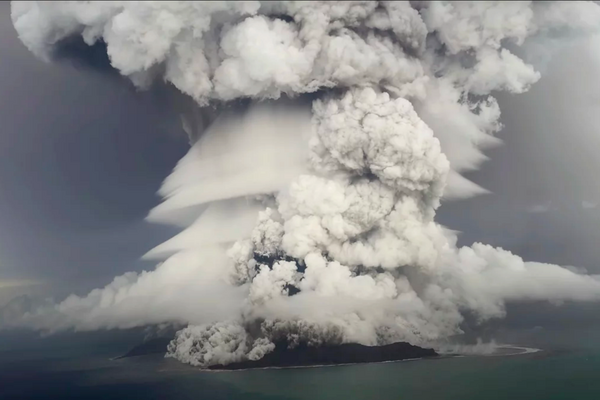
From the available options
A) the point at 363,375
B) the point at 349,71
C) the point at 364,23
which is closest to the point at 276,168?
the point at 349,71

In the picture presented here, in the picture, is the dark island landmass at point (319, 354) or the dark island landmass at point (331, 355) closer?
the dark island landmass at point (319, 354)

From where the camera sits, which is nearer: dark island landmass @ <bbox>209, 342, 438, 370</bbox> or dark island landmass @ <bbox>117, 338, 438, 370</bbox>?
dark island landmass @ <bbox>117, 338, 438, 370</bbox>

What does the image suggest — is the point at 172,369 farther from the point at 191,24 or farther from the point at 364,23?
the point at 364,23
